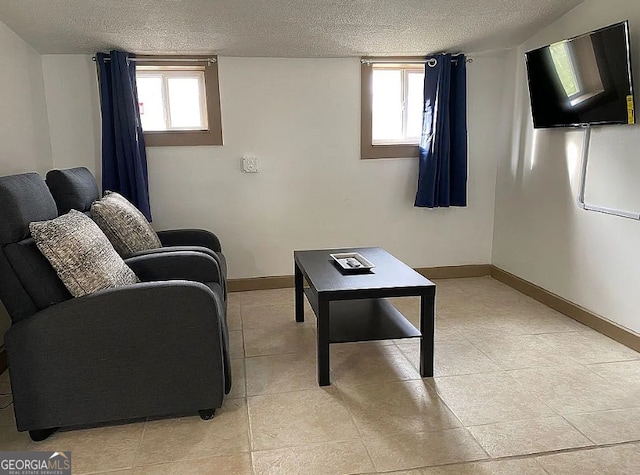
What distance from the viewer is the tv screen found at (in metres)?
2.70

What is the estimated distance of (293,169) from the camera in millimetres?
4055

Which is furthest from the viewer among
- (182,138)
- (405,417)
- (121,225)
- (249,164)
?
(249,164)

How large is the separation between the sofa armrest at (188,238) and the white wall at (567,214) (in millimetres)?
2400

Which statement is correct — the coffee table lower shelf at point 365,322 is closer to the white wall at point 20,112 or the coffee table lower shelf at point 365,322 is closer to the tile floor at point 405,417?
the tile floor at point 405,417

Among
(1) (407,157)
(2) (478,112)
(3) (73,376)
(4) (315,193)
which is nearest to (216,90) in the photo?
(4) (315,193)

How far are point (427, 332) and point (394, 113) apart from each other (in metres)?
2.27

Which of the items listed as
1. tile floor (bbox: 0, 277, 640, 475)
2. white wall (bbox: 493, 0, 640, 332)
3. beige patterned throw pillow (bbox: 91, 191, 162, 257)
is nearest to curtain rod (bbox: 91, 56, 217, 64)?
beige patterned throw pillow (bbox: 91, 191, 162, 257)

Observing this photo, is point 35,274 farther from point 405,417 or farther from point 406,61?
point 406,61

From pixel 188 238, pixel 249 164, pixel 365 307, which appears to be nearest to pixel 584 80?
pixel 365 307

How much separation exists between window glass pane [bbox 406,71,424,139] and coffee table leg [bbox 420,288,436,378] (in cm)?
207

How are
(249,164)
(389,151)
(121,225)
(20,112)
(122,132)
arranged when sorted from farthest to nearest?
(389,151) < (249,164) < (122,132) < (20,112) < (121,225)

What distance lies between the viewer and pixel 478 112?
13.8 feet

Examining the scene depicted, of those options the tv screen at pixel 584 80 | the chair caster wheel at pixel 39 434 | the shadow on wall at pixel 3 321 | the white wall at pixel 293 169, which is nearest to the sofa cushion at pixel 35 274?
the chair caster wheel at pixel 39 434

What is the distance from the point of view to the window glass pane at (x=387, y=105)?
4.15 metres
